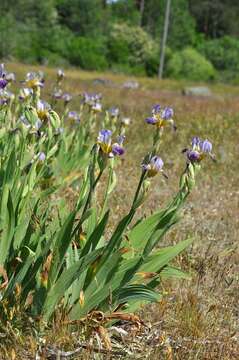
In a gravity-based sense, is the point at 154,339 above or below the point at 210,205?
above

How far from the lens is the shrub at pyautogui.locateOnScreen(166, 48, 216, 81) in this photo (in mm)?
36625

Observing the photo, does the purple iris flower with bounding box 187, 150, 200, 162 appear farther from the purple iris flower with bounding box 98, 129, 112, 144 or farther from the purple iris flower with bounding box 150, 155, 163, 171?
the purple iris flower with bounding box 98, 129, 112, 144

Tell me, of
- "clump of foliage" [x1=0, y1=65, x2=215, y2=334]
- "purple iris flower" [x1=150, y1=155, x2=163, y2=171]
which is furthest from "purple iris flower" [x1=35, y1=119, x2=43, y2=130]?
"purple iris flower" [x1=150, y1=155, x2=163, y2=171]

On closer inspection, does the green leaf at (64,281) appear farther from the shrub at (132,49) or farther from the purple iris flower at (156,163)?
the shrub at (132,49)

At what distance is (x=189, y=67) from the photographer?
122 ft

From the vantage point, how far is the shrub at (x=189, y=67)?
1442 inches

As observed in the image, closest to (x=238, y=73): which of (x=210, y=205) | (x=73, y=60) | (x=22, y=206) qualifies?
(x=73, y=60)

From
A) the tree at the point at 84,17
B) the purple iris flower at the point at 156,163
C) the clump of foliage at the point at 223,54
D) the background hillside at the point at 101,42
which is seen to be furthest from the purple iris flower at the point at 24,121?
the tree at the point at 84,17

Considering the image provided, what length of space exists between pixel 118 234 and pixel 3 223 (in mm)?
471

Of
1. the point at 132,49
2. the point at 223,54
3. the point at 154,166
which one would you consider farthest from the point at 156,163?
the point at 223,54

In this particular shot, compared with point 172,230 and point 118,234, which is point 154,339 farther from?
point 172,230

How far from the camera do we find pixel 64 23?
4591 centimetres

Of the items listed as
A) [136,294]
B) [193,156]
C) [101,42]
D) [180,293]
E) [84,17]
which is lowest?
[101,42]

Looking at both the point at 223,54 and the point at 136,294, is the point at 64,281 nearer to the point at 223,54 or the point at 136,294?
the point at 136,294
